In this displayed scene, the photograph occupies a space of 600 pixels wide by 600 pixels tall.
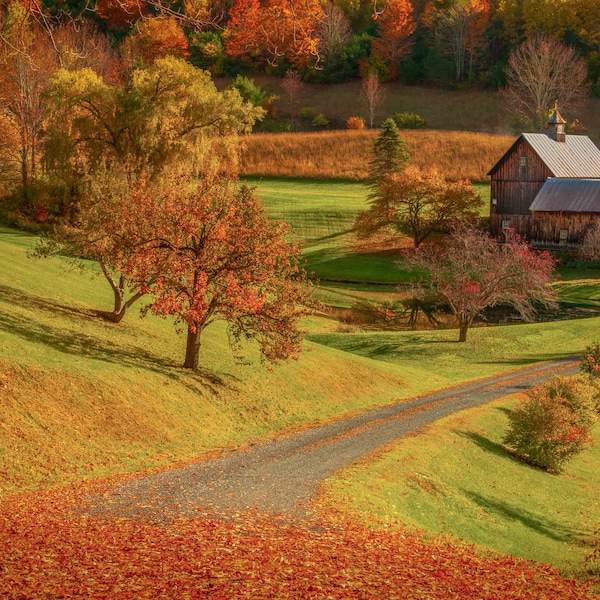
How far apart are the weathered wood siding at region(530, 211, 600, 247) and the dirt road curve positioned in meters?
47.0

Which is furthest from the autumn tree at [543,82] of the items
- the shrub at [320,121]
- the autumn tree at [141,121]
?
the autumn tree at [141,121]

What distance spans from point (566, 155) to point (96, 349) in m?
65.4

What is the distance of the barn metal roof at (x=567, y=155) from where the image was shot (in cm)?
8975

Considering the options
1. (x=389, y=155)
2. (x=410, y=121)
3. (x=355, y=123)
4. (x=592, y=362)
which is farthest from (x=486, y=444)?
(x=355, y=123)

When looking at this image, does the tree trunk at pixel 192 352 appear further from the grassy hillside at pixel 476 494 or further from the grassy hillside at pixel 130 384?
the grassy hillside at pixel 476 494

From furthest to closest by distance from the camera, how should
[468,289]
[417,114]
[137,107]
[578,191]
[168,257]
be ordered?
[417,114]
[578,191]
[137,107]
[468,289]
[168,257]

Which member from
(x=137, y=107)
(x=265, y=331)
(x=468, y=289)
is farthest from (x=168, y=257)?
(x=137, y=107)

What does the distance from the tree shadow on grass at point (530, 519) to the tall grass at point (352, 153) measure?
76.0m

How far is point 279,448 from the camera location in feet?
104

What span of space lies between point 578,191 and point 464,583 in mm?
71088

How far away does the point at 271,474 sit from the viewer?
2797 centimetres

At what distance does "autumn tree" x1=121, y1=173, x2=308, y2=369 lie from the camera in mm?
35625

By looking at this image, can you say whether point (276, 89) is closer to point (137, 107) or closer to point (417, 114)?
point (417, 114)

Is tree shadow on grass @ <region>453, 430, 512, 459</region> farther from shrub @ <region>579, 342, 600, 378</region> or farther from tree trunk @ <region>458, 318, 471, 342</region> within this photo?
tree trunk @ <region>458, 318, 471, 342</region>
